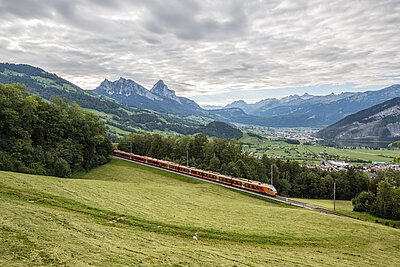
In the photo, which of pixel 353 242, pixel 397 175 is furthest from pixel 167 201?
pixel 397 175

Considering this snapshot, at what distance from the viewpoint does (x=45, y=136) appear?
5066 centimetres

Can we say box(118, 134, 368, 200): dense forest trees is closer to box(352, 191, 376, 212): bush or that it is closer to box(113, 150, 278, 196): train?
box(113, 150, 278, 196): train

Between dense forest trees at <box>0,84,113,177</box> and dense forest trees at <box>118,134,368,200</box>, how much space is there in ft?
71.3

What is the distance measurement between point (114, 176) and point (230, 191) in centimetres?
2847

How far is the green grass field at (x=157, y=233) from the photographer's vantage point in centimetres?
1161

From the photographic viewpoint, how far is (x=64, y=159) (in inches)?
1934

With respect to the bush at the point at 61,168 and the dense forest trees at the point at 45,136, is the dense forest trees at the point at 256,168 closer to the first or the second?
the dense forest trees at the point at 45,136

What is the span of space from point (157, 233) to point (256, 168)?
56.3m

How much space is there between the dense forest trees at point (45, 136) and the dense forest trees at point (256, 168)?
21.7 m

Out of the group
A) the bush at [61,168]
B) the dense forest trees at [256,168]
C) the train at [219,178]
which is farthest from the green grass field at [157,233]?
the dense forest trees at [256,168]

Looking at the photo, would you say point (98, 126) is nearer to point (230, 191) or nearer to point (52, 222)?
point (230, 191)

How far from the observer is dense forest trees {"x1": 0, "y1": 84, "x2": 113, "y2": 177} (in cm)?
4112

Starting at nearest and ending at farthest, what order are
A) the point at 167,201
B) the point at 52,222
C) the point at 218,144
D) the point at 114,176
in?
the point at 52,222
the point at 167,201
the point at 114,176
the point at 218,144

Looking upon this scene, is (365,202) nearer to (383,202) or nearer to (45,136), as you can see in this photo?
Result: (383,202)
